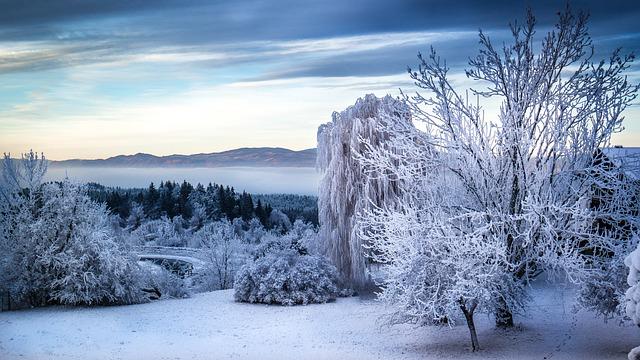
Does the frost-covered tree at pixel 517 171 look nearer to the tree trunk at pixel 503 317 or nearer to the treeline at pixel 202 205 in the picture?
the tree trunk at pixel 503 317

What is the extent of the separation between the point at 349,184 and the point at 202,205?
3179 centimetres

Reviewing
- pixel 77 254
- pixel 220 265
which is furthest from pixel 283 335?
pixel 220 265

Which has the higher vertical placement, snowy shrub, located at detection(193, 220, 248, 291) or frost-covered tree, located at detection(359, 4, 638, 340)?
frost-covered tree, located at detection(359, 4, 638, 340)

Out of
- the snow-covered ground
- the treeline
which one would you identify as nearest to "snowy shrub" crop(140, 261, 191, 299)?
the snow-covered ground

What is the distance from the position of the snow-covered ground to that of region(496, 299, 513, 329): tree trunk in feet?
0.82

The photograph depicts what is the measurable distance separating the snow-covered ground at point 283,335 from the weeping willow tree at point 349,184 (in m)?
1.91

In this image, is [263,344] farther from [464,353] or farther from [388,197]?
[388,197]

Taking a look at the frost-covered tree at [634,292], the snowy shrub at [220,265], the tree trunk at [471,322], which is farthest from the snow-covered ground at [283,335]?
the snowy shrub at [220,265]

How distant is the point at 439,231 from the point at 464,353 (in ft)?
7.39

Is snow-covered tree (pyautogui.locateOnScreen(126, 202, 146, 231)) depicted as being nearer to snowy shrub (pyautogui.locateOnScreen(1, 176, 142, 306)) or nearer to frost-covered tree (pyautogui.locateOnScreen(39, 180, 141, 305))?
snowy shrub (pyautogui.locateOnScreen(1, 176, 142, 306))

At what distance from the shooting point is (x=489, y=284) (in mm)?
11297

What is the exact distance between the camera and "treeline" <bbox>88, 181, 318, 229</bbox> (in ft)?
150

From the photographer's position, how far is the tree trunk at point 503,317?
12.8 metres

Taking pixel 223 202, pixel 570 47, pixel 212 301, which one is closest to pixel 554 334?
pixel 570 47
